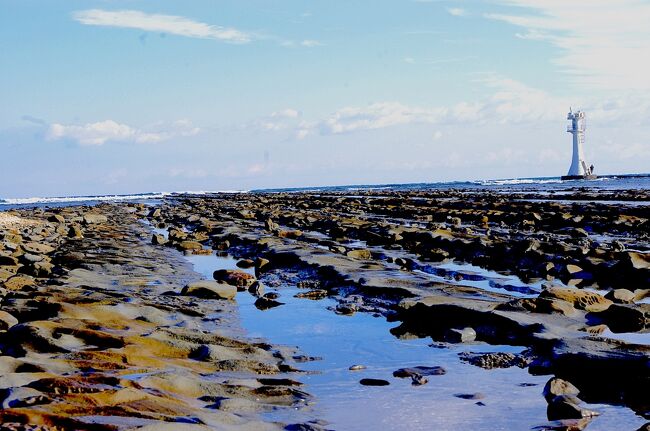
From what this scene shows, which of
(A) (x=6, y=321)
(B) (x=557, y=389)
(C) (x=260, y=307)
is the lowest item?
(C) (x=260, y=307)

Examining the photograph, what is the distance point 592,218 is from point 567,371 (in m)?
17.2

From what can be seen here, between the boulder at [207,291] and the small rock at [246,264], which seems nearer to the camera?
the boulder at [207,291]

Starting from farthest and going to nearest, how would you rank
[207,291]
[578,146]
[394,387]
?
[578,146]
[207,291]
[394,387]

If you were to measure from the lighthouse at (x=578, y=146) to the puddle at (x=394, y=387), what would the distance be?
82.2m

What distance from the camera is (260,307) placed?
809 centimetres

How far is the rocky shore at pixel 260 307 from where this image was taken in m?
3.84

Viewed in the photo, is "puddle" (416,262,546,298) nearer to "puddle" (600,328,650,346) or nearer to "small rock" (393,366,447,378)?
"puddle" (600,328,650,346)

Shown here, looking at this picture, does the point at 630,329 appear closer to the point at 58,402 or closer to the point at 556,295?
the point at 556,295

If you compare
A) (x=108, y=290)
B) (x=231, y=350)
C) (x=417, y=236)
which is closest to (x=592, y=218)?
(x=417, y=236)

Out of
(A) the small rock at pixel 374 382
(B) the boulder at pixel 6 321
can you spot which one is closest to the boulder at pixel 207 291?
(B) the boulder at pixel 6 321

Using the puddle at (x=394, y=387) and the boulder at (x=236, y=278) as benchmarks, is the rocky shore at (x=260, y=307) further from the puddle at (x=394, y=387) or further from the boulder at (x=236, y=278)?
the puddle at (x=394, y=387)

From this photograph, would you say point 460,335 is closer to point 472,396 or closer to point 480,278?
point 472,396

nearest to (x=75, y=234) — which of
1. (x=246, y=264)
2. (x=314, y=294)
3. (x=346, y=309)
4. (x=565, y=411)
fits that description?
(x=246, y=264)

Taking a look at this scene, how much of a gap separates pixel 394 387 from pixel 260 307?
3.70 meters
